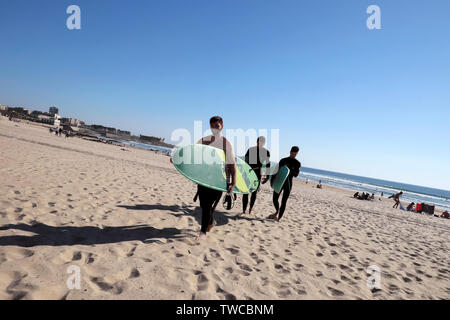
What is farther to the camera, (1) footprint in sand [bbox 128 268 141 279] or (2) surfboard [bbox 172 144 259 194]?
(2) surfboard [bbox 172 144 259 194]

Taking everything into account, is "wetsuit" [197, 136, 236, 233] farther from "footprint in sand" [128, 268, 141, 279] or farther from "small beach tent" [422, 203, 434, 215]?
"small beach tent" [422, 203, 434, 215]

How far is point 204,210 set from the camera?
3.68 metres

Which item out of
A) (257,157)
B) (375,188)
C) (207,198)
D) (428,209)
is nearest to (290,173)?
(257,157)

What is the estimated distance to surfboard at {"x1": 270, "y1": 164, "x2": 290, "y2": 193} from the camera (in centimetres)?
573

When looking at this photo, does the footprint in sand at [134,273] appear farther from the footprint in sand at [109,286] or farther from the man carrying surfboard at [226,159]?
the man carrying surfboard at [226,159]

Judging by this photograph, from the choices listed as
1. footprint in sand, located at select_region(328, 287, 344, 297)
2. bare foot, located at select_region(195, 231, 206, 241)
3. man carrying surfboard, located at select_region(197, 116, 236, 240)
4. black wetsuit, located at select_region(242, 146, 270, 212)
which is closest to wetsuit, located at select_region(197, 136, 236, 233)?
man carrying surfboard, located at select_region(197, 116, 236, 240)

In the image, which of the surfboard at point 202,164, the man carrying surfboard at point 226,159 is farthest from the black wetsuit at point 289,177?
the man carrying surfboard at point 226,159

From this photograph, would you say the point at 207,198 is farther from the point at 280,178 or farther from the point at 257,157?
the point at 280,178

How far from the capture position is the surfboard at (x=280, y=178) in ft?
18.8

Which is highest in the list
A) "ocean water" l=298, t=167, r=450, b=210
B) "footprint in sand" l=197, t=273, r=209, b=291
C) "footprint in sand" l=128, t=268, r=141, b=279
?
"footprint in sand" l=128, t=268, r=141, b=279

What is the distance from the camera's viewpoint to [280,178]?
5.81m
